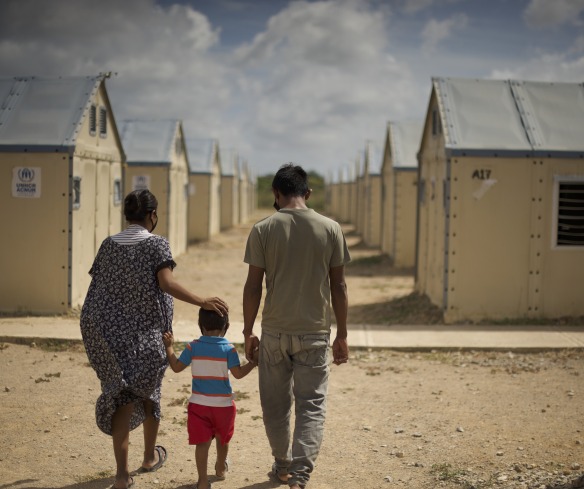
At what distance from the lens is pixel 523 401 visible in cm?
654

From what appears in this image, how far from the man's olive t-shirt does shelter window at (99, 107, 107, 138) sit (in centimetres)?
762

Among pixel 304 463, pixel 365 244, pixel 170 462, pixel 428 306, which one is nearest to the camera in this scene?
pixel 304 463

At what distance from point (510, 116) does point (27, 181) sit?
22.5 feet

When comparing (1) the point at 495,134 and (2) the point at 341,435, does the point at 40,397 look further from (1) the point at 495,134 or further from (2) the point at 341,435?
(1) the point at 495,134

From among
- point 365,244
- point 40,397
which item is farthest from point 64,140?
point 365,244

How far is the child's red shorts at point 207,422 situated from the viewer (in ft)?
14.0

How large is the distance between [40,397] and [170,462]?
1.97 metres

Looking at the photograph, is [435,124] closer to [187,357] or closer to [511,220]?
[511,220]

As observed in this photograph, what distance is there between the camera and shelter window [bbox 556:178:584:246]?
10016 mm

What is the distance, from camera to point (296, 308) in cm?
426

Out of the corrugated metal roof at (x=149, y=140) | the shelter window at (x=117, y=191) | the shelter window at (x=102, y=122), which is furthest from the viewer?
the corrugated metal roof at (x=149, y=140)

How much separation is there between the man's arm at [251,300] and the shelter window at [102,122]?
7.57 metres

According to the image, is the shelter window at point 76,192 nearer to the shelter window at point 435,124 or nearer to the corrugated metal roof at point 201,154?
the shelter window at point 435,124

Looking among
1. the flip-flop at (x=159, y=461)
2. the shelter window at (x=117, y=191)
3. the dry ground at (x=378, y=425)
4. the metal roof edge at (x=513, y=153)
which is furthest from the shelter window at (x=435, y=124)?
the flip-flop at (x=159, y=461)
